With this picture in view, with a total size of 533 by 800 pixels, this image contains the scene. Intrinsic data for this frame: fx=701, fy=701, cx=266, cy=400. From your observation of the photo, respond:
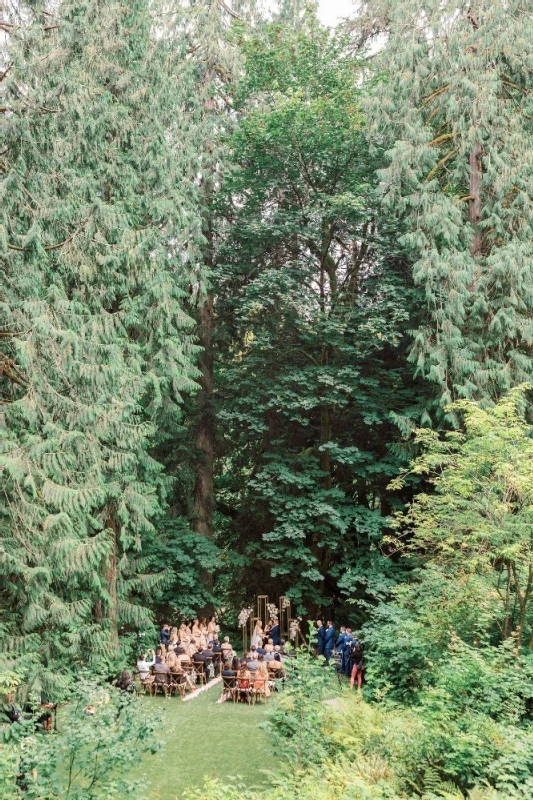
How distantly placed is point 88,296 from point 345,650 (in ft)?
31.9

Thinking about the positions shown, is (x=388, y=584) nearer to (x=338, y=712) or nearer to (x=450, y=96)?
(x=338, y=712)

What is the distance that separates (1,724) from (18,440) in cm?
446

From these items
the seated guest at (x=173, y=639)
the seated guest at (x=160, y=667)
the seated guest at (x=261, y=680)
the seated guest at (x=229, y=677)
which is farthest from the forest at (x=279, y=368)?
the seated guest at (x=229, y=677)

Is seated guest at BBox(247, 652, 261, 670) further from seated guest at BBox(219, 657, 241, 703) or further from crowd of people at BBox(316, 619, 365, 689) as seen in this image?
crowd of people at BBox(316, 619, 365, 689)

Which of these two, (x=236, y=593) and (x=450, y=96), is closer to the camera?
(x=450, y=96)

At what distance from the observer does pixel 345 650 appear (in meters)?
15.8

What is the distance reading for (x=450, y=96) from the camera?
1728 cm

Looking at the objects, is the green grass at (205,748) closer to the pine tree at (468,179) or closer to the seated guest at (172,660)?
the seated guest at (172,660)

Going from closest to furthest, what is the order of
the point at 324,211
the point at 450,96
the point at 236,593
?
1. the point at 450,96
2. the point at 324,211
3. the point at 236,593

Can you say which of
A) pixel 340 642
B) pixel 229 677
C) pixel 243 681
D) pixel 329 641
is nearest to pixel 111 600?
pixel 229 677

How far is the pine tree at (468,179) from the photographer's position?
1680 centimetres

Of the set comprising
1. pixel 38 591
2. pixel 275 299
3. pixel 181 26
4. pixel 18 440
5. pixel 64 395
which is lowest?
pixel 38 591

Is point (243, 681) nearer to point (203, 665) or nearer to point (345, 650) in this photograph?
point (203, 665)

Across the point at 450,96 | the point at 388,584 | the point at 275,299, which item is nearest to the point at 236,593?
the point at 388,584
